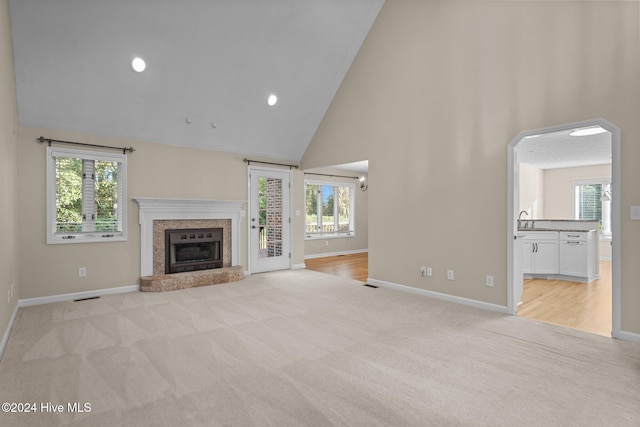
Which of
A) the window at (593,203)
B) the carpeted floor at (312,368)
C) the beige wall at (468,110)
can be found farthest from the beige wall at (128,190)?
the window at (593,203)

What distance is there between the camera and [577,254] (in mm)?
5723

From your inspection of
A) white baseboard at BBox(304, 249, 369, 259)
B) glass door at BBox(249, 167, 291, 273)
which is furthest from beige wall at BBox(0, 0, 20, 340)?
white baseboard at BBox(304, 249, 369, 259)

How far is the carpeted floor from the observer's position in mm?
2018

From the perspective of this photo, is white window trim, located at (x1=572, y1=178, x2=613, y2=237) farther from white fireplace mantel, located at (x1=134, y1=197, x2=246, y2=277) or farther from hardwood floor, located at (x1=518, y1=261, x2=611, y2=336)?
white fireplace mantel, located at (x1=134, y1=197, x2=246, y2=277)

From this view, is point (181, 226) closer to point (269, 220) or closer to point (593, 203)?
point (269, 220)

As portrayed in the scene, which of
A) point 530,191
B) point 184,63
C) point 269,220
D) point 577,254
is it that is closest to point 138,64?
point 184,63

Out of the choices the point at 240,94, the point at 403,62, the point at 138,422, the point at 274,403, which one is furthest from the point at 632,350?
the point at 240,94

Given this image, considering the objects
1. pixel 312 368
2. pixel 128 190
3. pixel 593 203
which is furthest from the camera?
pixel 593 203

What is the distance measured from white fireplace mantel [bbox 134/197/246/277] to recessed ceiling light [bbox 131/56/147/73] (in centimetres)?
186

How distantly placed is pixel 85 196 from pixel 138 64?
204 cm

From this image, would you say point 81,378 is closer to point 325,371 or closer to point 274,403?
point 274,403

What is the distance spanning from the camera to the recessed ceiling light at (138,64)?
4.27 m

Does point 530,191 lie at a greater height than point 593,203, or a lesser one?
greater

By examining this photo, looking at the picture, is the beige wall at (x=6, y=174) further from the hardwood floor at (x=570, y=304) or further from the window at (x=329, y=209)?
the window at (x=329, y=209)
